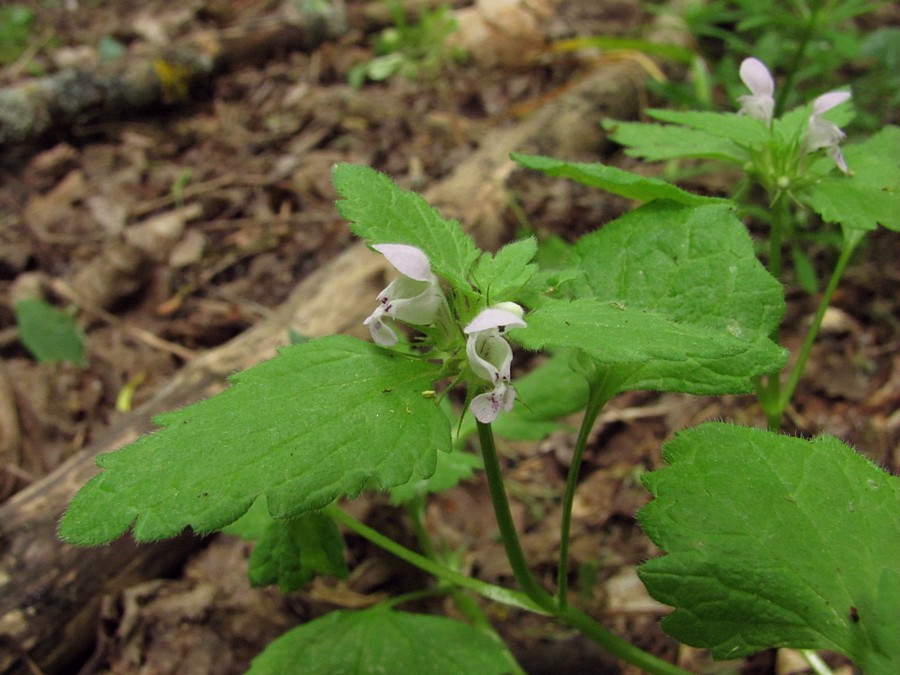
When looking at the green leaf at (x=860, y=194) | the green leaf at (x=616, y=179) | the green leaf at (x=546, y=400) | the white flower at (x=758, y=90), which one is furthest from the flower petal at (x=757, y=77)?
the green leaf at (x=546, y=400)

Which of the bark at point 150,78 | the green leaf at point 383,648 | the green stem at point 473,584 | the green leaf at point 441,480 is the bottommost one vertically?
the green leaf at point 383,648

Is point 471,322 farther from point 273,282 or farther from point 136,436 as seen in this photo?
point 273,282

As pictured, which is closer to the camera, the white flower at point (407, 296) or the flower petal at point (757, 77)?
the white flower at point (407, 296)

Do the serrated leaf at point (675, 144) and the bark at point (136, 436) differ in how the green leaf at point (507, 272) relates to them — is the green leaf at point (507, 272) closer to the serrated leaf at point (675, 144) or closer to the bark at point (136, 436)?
the serrated leaf at point (675, 144)

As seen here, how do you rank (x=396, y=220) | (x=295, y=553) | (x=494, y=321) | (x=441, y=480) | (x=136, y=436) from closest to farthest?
1. (x=494, y=321)
2. (x=396, y=220)
3. (x=295, y=553)
4. (x=441, y=480)
5. (x=136, y=436)

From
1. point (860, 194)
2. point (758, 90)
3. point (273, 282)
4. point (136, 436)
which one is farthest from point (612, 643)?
point (273, 282)

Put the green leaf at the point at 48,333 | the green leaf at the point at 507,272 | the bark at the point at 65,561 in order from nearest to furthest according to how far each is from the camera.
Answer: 1. the green leaf at the point at 507,272
2. the bark at the point at 65,561
3. the green leaf at the point at 48,333

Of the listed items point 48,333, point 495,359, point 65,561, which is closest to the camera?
point 495,359

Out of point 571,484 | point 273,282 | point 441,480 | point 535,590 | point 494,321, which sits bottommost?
point 273,282
